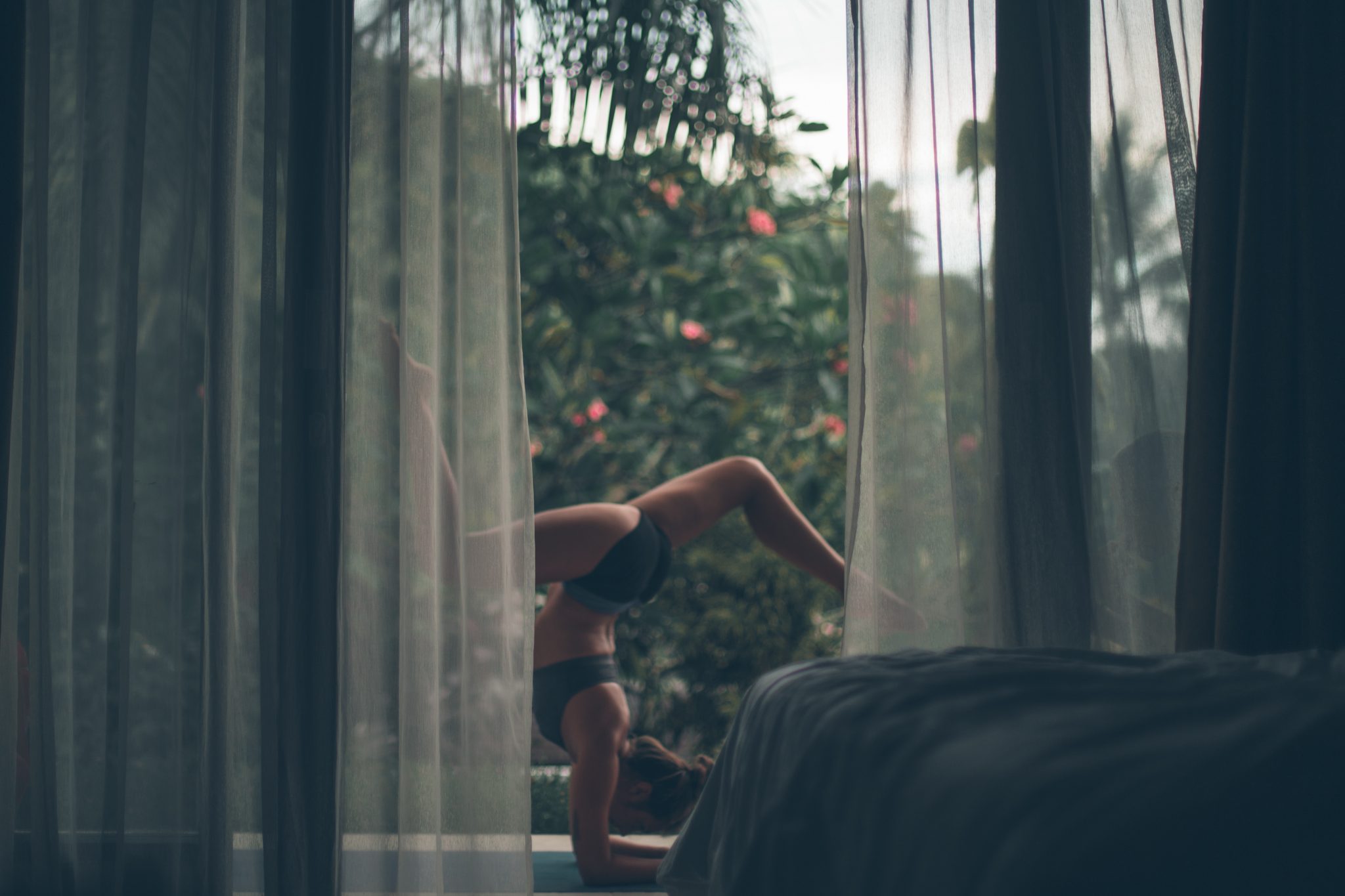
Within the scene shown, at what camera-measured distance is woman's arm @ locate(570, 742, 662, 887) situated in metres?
2.07

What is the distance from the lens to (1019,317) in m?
1.64

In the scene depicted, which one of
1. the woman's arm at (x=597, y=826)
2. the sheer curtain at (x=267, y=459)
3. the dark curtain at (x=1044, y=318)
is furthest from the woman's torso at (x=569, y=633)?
the dark curtain at (x=1044, y=318)

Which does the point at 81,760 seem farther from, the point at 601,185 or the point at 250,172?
the point at 601,185

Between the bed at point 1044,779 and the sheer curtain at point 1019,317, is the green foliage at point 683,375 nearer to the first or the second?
the sheer curtain at point 1019,317

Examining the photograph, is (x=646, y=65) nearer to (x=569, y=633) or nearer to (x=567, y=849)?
(x=569, y=633)

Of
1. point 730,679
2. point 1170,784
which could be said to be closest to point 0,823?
point 1170,784

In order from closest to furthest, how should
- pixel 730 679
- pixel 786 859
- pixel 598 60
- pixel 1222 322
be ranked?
pixel 786 859 → pixel 1222 322 → pixel 598 60 → pixel 730 679

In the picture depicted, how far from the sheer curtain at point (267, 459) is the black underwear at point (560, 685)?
1.88ft

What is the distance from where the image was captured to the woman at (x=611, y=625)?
2.09 metres

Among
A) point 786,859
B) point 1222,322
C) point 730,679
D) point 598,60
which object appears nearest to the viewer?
point 786,859

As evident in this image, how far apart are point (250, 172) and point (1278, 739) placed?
1.67 meters

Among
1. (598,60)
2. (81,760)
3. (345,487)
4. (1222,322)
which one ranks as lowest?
(81,760)

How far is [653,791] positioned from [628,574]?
51cm

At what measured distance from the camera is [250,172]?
167 centimetres
